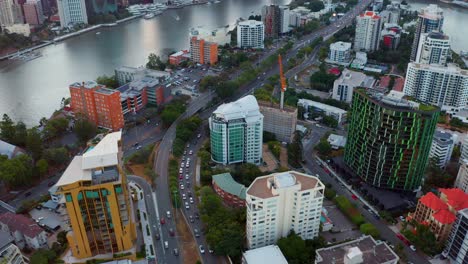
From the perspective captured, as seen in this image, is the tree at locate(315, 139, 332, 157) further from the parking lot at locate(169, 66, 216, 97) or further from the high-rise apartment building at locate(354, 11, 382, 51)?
the high-rise apartment building at locate(354, 11, 382, 51)

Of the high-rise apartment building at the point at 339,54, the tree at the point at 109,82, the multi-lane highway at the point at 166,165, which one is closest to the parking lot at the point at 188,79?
the multi-lane highway at the point at 166,165

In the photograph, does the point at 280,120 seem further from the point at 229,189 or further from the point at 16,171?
the point at 16,171

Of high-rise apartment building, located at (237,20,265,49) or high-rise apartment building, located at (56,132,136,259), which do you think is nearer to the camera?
high-rise apartment building, located at (56,132,136,259)

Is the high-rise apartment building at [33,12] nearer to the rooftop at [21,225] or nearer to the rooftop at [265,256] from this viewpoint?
the rooftop at [21,225]

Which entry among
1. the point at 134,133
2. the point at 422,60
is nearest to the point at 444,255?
the point at 134,133


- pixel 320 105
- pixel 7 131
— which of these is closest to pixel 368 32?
pixel 320 105

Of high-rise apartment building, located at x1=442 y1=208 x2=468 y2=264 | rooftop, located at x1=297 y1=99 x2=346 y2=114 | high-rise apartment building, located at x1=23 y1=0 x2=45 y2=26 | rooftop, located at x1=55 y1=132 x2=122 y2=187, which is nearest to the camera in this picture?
rooftop, located at x1=55 y1=132 x2=122 y2=187

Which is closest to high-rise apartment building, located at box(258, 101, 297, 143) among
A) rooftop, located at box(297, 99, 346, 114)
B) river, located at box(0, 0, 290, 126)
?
rooftop, located at box(297, 99, 346, 114)

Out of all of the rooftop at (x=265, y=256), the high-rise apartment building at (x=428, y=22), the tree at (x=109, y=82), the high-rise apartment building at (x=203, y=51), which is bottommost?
the rooftop at (x=265, y=256)
